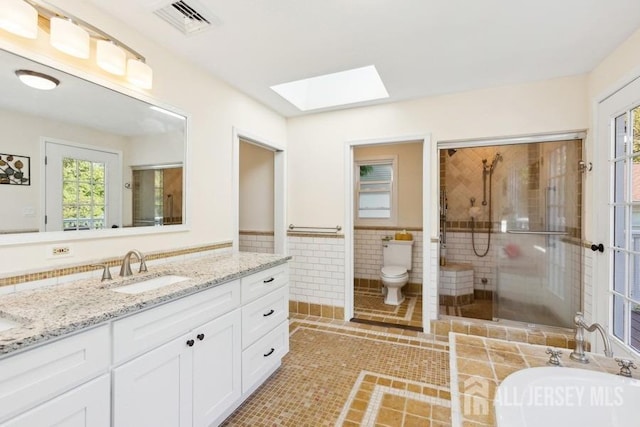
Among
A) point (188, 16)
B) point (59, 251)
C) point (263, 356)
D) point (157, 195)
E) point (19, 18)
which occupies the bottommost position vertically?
point (263, 356)

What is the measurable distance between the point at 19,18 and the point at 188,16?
2.58 feet

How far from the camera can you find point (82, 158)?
63.4 inches

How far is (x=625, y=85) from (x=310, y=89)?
2.56 metres

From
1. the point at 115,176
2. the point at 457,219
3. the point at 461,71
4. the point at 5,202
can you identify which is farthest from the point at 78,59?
the point at 457,219

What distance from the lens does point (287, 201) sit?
139 inches

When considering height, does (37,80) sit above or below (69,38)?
below

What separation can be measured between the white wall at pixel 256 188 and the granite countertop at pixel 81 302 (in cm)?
191

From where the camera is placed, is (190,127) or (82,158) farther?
(190,127)

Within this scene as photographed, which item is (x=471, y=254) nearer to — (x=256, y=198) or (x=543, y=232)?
(x=543, y=232)

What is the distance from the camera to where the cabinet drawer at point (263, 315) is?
188cm

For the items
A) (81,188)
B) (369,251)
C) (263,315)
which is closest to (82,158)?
(81,188)

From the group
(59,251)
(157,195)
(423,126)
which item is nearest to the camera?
(59,251)

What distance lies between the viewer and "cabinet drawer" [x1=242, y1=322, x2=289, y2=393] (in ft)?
6.17

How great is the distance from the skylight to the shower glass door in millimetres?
1490
